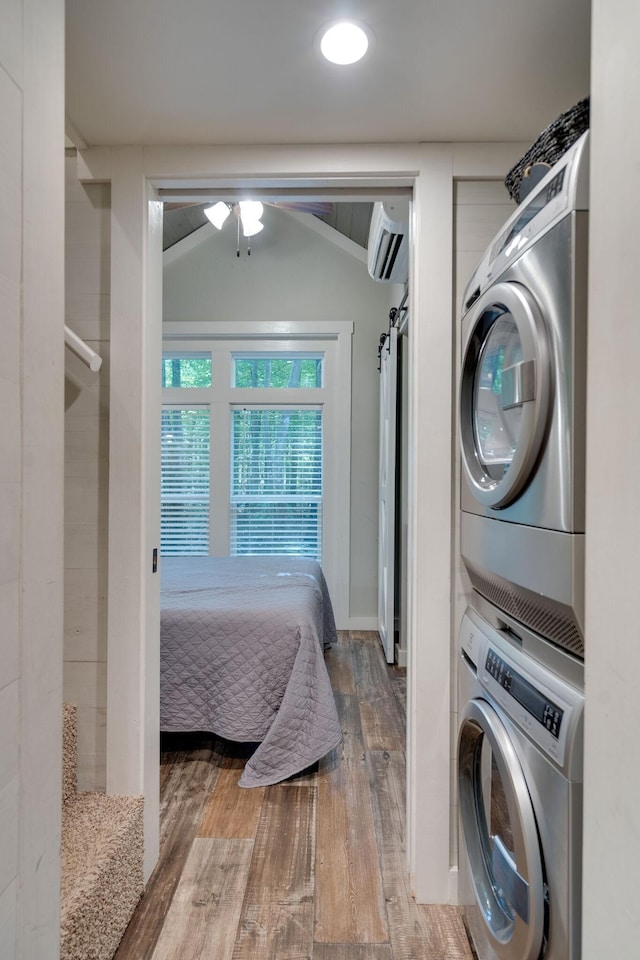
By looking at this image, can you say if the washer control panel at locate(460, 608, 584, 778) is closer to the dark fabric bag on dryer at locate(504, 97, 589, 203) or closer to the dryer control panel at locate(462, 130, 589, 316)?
the dryer control panel at locate(462, 130, 589, 316)

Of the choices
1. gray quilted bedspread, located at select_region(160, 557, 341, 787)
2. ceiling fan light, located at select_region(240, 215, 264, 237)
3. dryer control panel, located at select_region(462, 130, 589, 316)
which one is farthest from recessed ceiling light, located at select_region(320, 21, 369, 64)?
ceiling fan light, located at select_region(240, 215, 264, 237)

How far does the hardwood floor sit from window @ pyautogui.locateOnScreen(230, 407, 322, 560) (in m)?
2.03

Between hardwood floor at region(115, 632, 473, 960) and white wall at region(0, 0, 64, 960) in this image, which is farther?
hardwood floor at region(115, 632, 473, 960)

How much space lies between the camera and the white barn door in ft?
12.0

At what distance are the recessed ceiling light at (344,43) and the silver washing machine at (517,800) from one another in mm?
1343

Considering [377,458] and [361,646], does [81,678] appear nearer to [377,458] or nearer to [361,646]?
[361,646]

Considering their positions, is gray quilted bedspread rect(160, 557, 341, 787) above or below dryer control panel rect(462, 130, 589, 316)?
below

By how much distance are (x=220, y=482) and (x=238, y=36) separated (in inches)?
137

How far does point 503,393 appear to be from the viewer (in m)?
1.13

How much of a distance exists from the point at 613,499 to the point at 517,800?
2.05ft

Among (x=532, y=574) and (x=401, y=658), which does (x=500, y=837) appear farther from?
(x=401, y=658)

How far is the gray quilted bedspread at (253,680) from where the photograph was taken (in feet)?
7.39

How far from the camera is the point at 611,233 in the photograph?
27.5 inches

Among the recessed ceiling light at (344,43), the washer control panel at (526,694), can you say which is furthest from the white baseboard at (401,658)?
the recessed ceiling light at (344,43)
